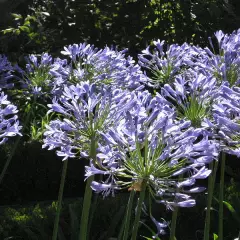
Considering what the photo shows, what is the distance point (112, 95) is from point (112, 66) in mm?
763

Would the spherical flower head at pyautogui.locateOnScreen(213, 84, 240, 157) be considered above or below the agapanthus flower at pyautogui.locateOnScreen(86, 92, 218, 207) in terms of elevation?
above

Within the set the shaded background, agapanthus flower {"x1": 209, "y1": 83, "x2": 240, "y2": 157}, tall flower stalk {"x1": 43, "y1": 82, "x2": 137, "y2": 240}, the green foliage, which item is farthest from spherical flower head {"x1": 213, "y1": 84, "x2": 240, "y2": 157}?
the green foliage

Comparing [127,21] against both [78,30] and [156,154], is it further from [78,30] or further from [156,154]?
[156,154]

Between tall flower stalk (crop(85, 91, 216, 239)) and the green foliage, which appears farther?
the green foliage

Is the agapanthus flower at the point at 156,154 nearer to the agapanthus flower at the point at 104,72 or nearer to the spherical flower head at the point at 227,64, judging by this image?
the spherical flower head at the point at 227,64

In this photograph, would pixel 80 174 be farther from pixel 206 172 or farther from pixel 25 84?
pixel 206 172

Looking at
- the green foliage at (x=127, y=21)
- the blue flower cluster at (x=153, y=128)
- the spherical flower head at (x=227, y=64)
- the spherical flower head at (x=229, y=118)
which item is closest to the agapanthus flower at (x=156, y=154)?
the blue flower cluster at (x=153, y=128)

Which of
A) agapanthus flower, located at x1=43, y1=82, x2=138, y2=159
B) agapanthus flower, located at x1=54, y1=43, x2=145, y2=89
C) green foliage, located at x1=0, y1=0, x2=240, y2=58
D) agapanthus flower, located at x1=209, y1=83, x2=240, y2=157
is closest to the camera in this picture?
agapanthus flower, located at x1=209, y1=83, x2=240, y2=157

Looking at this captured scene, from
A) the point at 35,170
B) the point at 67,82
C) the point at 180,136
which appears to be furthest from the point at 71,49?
the point at 35,170

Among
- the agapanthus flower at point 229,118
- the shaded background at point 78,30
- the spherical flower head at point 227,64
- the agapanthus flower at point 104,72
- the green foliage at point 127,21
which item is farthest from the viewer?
the green foliage at point 127,21

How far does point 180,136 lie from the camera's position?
1898 millimetres

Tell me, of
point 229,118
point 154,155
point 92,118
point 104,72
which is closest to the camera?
point 154,155

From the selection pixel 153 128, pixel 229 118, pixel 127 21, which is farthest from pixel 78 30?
pixel 153 128

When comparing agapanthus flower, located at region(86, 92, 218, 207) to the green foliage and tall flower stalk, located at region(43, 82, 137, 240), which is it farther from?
the green foliage
